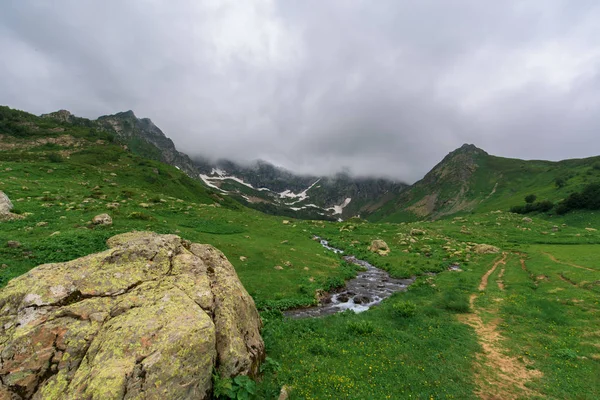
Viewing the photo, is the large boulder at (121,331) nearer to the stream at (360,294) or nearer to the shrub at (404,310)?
the stream at (360,294)

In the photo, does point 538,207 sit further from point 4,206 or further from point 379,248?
point 4,206

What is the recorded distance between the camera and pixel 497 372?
16219mm

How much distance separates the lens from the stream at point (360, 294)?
1120 inches

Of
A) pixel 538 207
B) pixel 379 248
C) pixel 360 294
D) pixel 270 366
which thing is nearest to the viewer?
pixel 270 366

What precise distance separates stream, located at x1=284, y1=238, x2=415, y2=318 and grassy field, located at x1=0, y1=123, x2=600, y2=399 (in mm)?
1735

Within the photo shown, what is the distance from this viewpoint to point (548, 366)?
653 inches

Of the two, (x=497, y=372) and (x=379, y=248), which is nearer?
(x=497, y=372)

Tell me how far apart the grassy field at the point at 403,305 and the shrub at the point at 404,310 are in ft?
0.31

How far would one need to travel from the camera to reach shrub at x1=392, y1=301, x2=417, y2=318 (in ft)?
80.3

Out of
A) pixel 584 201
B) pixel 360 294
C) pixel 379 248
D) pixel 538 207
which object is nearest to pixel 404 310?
pixel 360 294

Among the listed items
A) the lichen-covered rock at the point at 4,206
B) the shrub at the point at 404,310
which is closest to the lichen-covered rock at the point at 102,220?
the lichen-covered rock at the point at 4,206

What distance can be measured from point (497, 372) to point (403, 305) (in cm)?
932

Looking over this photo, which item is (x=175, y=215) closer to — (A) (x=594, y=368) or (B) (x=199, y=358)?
(B) (x=199, y=358)

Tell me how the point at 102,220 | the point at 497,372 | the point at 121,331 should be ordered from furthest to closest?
the point at 102,220
the point at 497,372
the point at 121,331
